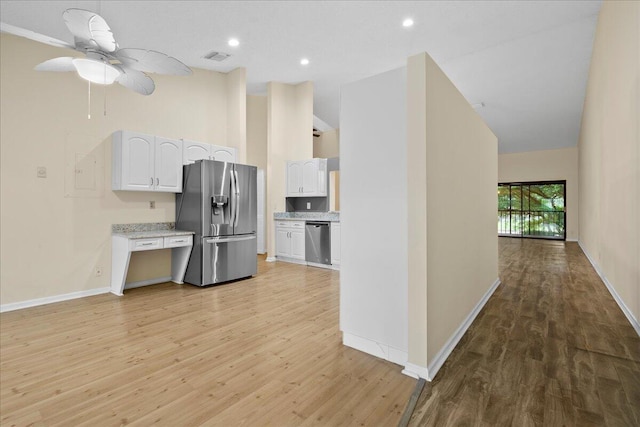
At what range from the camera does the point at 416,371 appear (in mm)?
2131

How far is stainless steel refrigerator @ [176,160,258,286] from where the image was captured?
4613 mm

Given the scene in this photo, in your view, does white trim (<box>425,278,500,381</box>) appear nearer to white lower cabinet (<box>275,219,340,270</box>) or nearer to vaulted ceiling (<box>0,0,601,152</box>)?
white lower cabinet (<box>275,219,340,270</box>)

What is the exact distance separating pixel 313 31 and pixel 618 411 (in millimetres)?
5264

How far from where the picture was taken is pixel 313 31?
4723 mm

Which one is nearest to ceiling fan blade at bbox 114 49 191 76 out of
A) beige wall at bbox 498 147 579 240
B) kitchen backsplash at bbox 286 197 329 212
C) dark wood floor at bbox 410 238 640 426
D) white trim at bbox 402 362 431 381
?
white trim at bbox 402 362 431 381

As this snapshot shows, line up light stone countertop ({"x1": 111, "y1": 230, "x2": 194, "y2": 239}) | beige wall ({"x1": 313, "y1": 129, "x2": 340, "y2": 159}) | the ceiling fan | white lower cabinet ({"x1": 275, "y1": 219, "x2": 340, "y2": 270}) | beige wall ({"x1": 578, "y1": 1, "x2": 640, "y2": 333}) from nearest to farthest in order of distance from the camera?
the ceiling fan → beige wall ({"x1": 578, "y1": 1, "x2": 640, "y2": 333}) → light stone countertop ({"x1": 111, "y1": 230, "x2": 194, "y2": 239}) → white lower cabinet ({"x1": 275, "y1": 219, "x2": 340, "y2": 270}) → beige wall ({"x1": 313, "y1": 129, "x2": 340, "y2": 159})

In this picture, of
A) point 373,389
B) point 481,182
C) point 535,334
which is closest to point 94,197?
A: point 373,389

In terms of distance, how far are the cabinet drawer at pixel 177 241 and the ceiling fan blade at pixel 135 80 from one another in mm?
2069

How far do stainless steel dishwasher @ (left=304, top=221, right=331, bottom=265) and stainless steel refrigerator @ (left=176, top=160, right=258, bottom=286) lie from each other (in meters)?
1.40

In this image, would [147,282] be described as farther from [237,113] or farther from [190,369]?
[237,113]

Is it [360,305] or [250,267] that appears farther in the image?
[250,267]

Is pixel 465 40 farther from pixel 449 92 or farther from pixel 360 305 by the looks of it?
pixel 360 305

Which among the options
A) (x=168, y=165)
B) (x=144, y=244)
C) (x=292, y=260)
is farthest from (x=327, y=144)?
(x=144, y=244)

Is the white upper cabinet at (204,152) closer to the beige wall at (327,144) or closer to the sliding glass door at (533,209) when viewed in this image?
the beige wall at (327,144)
